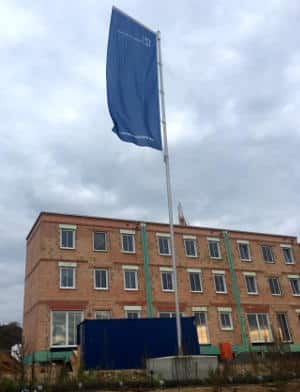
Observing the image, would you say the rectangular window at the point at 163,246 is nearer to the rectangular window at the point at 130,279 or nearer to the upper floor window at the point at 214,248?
the rectangular window at the point at 130,279

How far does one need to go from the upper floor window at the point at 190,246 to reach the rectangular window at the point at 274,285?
8052mm

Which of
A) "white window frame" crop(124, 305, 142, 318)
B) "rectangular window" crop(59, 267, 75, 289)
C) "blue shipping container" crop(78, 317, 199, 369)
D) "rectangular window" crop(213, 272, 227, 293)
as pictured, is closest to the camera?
"blue shipping container" crop(78, 317, 199, 369)

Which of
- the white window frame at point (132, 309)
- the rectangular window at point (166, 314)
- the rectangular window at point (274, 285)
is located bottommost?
the rectangular window at point (166, 314)

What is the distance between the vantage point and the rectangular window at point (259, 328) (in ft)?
111

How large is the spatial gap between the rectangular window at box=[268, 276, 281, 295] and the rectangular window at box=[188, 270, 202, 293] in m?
7.65

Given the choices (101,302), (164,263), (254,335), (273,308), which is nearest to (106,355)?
(101,302)

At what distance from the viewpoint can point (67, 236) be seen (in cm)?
3114

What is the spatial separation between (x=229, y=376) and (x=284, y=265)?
29225mm

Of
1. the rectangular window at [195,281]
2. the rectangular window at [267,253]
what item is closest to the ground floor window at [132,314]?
the rectangular window at [195,281]

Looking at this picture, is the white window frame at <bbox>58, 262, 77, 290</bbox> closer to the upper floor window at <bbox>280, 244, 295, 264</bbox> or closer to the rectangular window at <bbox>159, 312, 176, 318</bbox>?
the rectangular window at <bbox>159, 312, 176, 318</bbox>

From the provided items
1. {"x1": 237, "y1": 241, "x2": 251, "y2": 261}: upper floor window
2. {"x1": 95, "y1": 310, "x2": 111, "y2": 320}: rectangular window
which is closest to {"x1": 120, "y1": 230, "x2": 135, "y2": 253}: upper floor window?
{"x1": 95, "y1": 310, "x2": 111, "y2": 320}: rectangular window

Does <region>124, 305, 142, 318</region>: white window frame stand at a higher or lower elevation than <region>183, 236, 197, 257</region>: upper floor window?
lower

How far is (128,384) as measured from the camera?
11.3m

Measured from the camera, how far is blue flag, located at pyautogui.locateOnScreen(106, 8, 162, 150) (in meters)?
15.6
